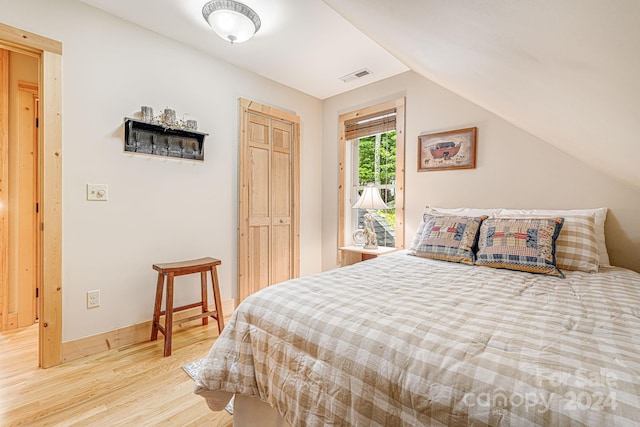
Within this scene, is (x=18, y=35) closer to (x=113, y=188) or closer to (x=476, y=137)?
(x=113, y=188)

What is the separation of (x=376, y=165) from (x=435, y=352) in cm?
298

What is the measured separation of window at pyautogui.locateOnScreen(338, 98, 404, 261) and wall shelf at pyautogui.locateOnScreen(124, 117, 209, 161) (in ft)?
5.78

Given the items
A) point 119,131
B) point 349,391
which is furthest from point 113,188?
point 349,391

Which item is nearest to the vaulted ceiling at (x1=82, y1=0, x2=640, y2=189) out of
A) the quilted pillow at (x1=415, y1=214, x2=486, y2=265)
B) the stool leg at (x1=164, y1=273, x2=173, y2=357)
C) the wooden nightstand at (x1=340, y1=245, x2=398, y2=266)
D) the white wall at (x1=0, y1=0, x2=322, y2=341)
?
the white wall at (x1=0, y1=0, x2=322, y2=341)

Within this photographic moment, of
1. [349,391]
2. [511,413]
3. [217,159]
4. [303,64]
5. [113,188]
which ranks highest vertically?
[303,64]

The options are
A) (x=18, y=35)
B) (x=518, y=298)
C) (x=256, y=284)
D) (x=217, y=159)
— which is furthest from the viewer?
(x=256, y=284)

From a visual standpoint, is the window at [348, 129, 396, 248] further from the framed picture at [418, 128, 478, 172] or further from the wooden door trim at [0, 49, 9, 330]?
the wooden door trim at [0, 49, 9, 330]

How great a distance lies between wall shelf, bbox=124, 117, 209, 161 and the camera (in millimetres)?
2264

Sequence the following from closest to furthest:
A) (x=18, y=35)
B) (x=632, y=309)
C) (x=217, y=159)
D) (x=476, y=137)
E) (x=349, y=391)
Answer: (x=349, y=391) < (x=632, y=309) < (x=18, y=35) < (x=476, y=137) < (x=217, y=159)

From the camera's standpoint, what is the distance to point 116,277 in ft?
7.30

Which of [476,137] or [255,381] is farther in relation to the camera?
[476,137]

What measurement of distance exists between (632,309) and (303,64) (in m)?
2.94

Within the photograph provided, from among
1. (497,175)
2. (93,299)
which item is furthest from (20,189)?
(497,175)

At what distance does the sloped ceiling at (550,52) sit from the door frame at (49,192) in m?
1.96
